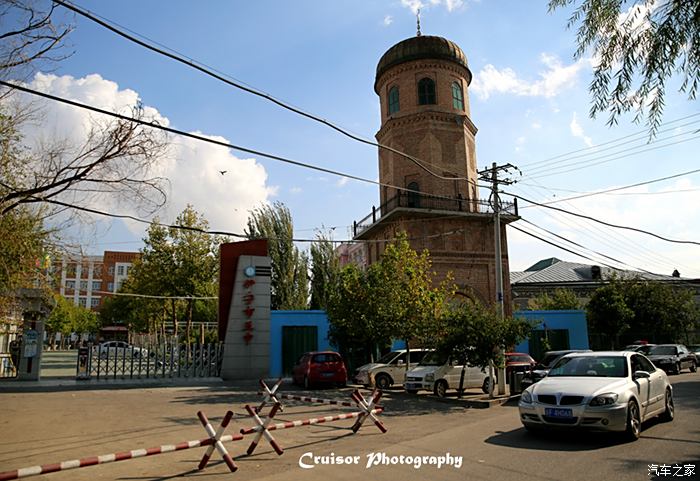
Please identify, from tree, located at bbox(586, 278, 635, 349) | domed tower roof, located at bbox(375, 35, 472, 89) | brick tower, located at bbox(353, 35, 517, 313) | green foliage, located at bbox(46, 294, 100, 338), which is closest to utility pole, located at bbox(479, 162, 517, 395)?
brick tower, located at bbox(353, 35, 517, 313)

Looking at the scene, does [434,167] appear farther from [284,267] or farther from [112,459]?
[112,459]

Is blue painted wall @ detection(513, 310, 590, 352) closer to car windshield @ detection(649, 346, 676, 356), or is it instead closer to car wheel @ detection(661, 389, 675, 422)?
car windshield @ detection(649, 346, 676, 356)

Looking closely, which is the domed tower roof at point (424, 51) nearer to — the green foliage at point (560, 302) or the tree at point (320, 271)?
the tree at point (320, 271)

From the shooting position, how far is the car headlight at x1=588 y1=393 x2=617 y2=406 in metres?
8.27

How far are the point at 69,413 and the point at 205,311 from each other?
133 feet

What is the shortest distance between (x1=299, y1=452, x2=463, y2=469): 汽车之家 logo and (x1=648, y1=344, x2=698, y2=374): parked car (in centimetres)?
2405

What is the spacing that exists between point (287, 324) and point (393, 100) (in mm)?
16780

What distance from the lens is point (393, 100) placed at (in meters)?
34.3

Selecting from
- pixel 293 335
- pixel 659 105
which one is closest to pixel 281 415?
pixel 659 105

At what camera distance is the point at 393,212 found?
30.8 m

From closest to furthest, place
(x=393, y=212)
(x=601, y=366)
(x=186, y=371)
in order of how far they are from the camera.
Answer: (x=601, y=366) → (x=186, y=371) → (x=393, y=212)

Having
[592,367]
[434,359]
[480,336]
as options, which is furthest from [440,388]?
[592,367]

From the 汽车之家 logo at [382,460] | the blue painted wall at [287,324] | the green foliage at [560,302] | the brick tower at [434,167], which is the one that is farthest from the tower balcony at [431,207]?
the 汽车之家 logo at [382,460]

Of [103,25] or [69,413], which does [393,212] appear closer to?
[69,413]
